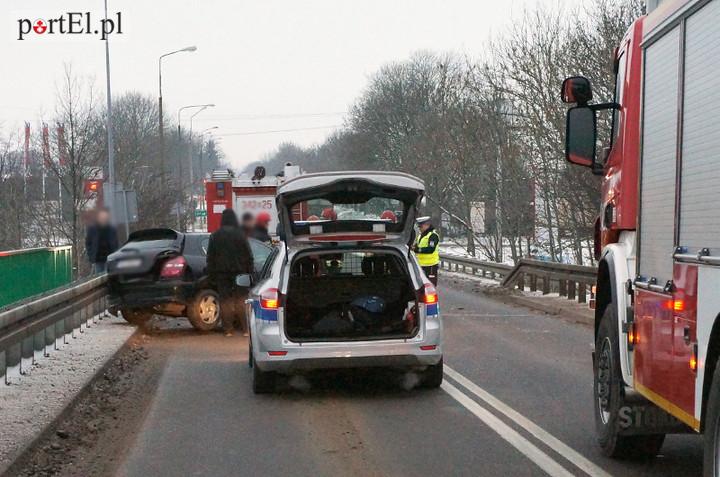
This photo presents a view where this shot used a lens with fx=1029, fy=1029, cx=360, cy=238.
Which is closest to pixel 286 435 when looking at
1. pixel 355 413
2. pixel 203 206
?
pixel 355 413

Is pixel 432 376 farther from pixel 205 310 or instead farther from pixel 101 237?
pixel 101 237

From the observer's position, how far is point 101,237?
15.8 metres

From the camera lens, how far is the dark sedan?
15133 mm

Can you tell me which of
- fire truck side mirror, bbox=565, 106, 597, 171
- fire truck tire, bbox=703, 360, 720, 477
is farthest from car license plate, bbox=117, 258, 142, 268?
fire truck tire, bbox=703, 360, 720, 477

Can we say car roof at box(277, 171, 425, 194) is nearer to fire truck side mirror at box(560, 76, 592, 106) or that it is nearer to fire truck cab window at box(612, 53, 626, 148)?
fire truck cab window at box(612, 53, 626, 148)

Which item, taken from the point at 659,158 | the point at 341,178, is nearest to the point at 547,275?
the point at 341,178

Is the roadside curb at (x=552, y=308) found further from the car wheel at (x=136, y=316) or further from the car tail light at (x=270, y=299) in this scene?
the car tail light at (x=270, y=299)

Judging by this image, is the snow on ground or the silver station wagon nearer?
the snow on ground

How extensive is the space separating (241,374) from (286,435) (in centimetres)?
353

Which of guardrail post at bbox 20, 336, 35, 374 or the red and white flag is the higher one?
the red and white flag

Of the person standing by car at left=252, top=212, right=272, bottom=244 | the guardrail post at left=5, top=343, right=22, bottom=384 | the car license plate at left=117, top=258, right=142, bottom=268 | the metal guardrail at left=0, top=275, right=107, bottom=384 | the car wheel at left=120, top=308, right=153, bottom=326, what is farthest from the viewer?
the car wheel at left=120, top=308, right=153, bottom=326

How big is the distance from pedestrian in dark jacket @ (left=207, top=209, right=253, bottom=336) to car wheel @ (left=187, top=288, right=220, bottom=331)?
51cm

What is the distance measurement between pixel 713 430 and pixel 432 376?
215 inches

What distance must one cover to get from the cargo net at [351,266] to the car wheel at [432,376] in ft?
4.07
